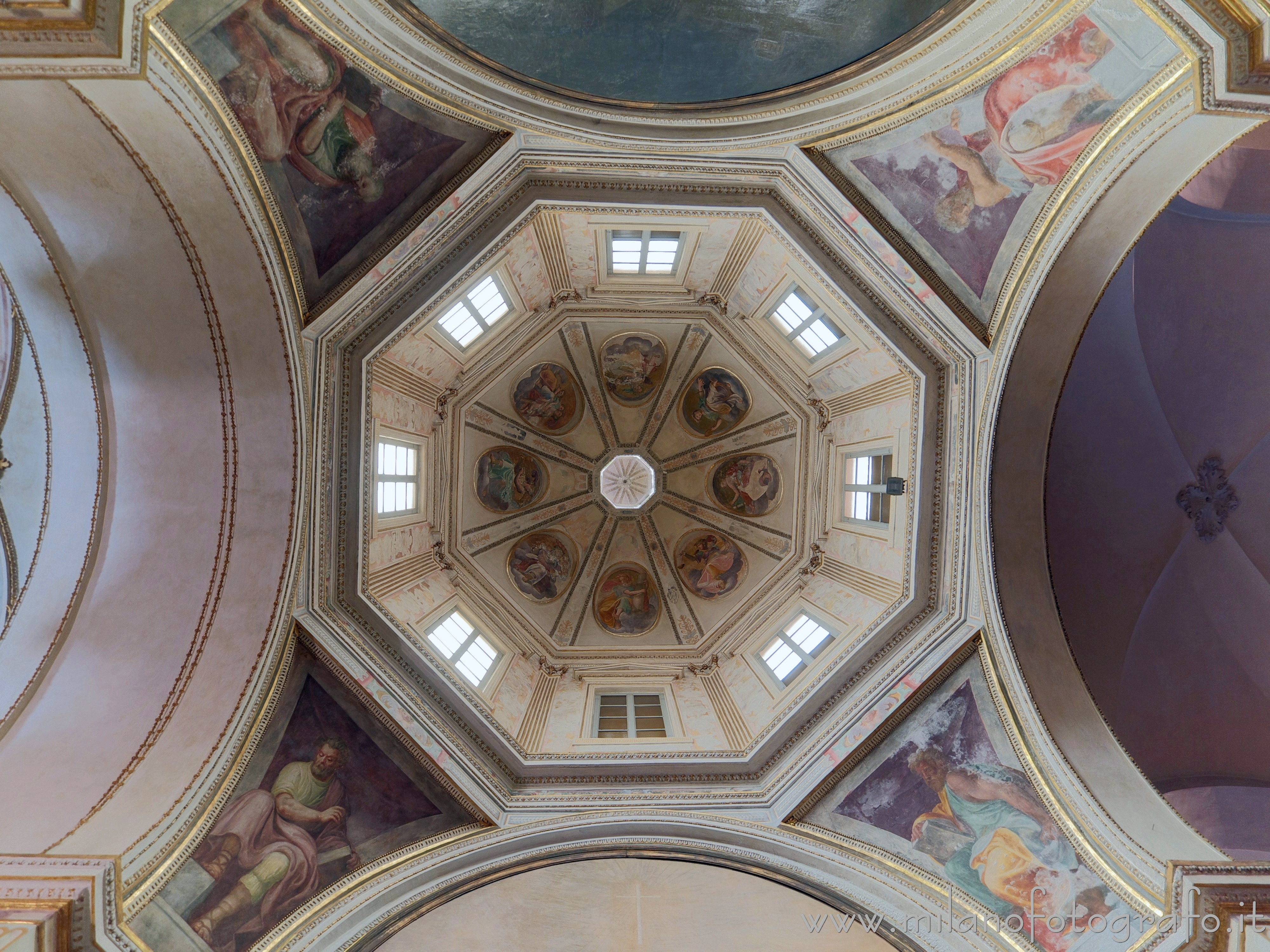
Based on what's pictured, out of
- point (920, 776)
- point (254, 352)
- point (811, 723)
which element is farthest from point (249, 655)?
point (920, 776)

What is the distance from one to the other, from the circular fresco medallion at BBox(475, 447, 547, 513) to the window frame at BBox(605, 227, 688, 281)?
5.19 meters

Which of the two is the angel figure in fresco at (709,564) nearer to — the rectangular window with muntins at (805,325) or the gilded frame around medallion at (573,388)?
the gilded frame around medallion at (573,388)

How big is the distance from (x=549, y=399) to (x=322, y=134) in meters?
8.95

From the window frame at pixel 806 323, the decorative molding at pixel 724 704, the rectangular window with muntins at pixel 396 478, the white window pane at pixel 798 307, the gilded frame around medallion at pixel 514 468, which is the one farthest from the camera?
the gilded frame around medallion at pixel 514 468

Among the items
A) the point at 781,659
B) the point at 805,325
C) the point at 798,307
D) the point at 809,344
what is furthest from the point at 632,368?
the point at 781,659

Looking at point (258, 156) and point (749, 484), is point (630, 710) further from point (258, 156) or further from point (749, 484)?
point (258, 156)

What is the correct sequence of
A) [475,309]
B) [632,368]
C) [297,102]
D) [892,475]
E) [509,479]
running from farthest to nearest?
[632,368] → [509,479] → [475,309] → [892,475] → [297,102]

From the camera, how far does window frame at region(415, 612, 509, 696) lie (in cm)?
1177

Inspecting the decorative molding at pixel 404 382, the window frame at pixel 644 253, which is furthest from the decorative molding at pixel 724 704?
the window frame at pixel 644 253

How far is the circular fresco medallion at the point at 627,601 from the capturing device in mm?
16766

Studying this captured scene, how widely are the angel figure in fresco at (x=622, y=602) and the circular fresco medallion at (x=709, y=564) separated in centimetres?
105

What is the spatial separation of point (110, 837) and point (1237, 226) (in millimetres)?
16988

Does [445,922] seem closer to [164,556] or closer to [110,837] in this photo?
[110,837]

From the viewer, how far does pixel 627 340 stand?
635 inches
